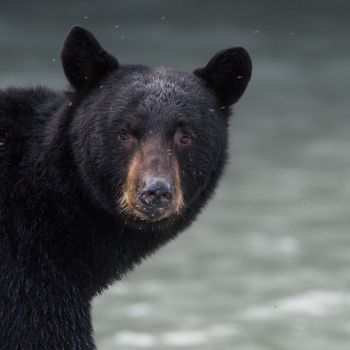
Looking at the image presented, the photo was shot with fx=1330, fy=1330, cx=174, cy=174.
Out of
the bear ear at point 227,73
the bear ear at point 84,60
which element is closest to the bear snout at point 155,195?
the bear ear at point 84,60

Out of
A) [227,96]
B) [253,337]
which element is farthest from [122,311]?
[227,96]

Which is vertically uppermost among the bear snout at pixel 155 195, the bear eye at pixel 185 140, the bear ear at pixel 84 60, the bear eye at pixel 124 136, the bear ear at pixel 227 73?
the bear ear at pixel 227 73

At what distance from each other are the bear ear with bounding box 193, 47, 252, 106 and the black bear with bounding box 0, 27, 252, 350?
90 millimetres

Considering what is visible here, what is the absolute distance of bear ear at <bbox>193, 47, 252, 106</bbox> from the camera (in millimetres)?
8383

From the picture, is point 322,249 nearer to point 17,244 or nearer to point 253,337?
point 253,337

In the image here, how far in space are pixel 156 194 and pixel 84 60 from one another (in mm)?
1087

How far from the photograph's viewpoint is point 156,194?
7.57 meters

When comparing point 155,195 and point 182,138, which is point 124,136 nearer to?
point 182,138

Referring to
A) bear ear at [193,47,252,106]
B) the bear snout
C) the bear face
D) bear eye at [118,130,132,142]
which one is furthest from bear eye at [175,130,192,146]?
bear ear at [193,47,252,106]

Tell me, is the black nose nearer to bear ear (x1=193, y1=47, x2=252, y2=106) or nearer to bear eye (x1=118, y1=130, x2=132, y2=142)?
bear eye (x1=118, y1=130, x2=132, y2=142)

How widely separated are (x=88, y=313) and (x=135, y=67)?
1554 mm

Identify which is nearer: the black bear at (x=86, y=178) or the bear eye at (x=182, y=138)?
the black bear at (x=86, y=178)

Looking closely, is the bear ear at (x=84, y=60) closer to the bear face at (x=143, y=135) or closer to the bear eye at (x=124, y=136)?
the bear face at (x=143, y=135)

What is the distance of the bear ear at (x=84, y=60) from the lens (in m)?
8.09
